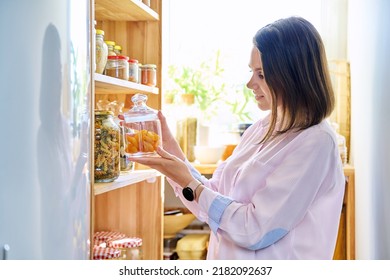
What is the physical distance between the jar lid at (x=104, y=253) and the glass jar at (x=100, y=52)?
0.47 m

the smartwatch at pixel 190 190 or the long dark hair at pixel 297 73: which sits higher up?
the long dark hair at pixel 297 73

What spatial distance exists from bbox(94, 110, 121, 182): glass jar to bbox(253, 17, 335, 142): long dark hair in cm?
39

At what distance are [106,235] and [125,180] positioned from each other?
0.36 meters

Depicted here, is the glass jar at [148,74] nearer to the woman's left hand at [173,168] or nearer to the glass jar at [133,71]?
the glass jar at [133,71]

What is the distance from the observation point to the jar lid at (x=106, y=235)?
1.73 m

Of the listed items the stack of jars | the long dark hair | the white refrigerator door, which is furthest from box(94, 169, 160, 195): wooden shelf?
the long dark hair

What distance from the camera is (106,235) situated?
177cm

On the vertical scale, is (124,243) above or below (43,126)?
below

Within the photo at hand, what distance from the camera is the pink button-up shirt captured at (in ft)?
3.93

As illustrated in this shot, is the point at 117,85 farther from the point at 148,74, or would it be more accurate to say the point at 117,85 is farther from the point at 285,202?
the point at 285,202

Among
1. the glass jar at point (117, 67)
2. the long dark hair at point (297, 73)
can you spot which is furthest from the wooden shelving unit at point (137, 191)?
the long dark hair at point (297, 73)

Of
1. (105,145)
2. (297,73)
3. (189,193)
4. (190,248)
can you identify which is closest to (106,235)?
(105,145)

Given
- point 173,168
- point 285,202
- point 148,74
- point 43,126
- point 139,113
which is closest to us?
point 43,126

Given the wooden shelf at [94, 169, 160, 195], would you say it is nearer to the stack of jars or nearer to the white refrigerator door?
the white refrigerator door
